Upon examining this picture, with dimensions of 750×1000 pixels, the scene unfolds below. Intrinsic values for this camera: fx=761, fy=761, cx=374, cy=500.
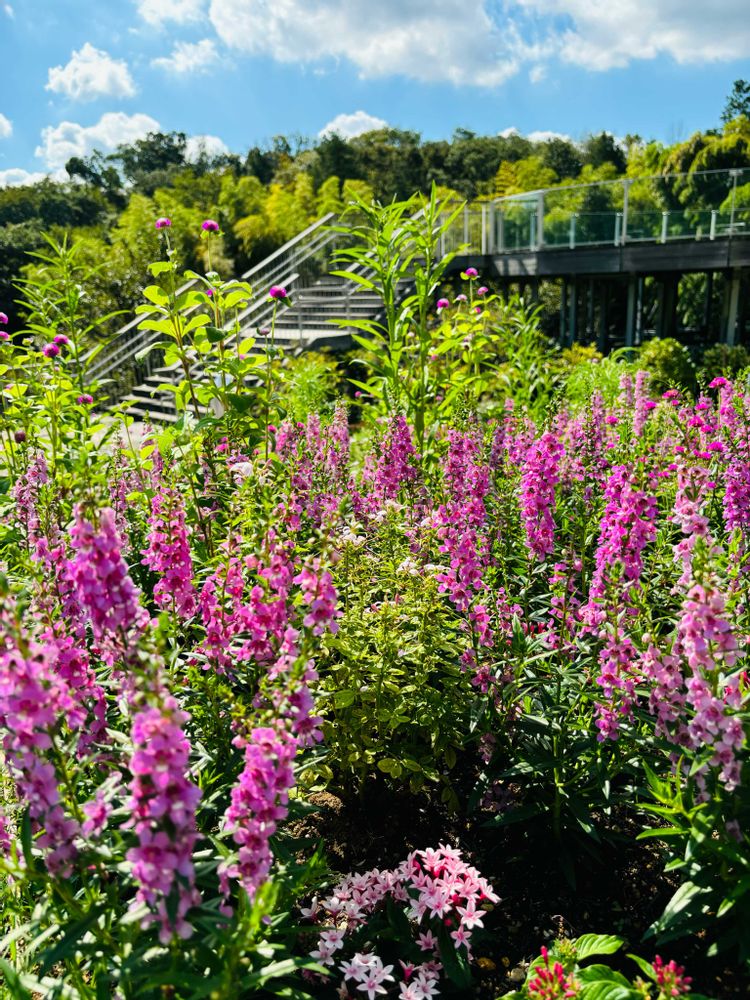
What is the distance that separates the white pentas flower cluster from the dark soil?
151 mm

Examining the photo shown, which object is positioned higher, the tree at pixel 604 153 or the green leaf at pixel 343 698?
the tree at pixel 604 153

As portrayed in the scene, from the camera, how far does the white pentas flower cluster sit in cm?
229

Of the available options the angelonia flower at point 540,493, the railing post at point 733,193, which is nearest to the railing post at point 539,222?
the railing post at point 733,193

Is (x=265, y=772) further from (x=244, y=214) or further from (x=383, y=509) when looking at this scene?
(x=244, y=214)

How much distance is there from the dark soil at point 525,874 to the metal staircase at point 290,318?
11.8 m

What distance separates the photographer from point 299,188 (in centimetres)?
3086

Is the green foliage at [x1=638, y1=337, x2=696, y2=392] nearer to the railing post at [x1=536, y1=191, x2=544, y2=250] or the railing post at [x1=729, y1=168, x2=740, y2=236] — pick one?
the railing post at [x1=729, y1=168, x2=740, y2=236]

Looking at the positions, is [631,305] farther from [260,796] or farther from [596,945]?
[260,796]

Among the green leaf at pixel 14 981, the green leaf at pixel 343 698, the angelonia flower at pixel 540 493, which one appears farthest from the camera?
the angelonia flower at pixel 540 493

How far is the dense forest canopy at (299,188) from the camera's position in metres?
19.9

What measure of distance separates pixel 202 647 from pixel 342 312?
15.2m

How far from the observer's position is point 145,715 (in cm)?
155

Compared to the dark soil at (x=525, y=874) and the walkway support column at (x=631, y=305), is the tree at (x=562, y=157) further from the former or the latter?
the dark soil at (x=525, y=874)

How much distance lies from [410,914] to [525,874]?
25.5 inches
